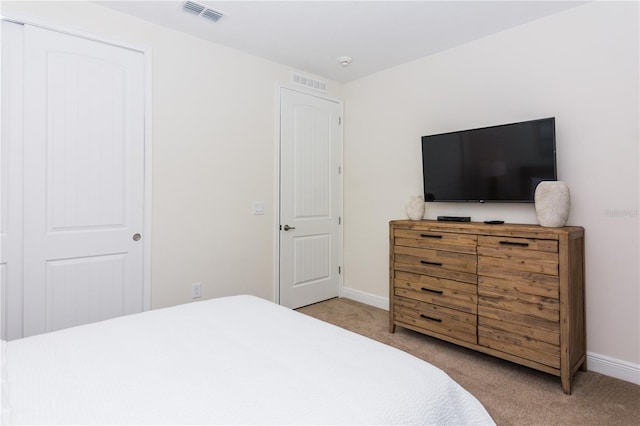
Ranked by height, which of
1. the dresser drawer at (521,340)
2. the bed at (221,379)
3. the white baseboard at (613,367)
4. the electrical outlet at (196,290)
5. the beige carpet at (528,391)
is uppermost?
the bed at (221,379)

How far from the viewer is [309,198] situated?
3836mm

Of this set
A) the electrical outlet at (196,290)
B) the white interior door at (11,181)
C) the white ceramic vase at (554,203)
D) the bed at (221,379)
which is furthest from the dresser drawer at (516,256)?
the white interior door at (11,181)

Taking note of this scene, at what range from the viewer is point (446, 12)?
2.55 metres

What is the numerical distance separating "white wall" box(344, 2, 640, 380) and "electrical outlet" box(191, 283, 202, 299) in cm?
204

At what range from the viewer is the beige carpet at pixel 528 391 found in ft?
Answer: 6.23

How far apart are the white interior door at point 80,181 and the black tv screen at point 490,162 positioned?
245 centimetres

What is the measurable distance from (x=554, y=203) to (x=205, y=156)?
2.68m

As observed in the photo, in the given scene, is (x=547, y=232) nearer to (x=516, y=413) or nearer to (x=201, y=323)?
(x=516, y=413)

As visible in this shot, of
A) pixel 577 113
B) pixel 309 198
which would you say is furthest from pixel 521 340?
pixel 309 198

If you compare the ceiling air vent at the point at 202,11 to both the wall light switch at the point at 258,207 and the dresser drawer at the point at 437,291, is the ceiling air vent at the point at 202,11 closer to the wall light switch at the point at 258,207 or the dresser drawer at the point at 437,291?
the wall light switch at the point at 258,207

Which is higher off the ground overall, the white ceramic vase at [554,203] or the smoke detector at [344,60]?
the smoke detector at [344,60]

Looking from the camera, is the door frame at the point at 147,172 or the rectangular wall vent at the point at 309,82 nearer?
the door frame at the point at 147,172

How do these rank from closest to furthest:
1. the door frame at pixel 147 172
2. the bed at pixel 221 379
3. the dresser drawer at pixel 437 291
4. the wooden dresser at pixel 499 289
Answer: the bed at pixel 221 379, the wooden dresser at pixel 499 289, the dresser drawer at pixel 437 291, the door frame at pixel 147 172

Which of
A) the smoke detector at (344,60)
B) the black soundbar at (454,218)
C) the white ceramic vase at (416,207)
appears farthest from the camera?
the smoke detector at (344,60)
